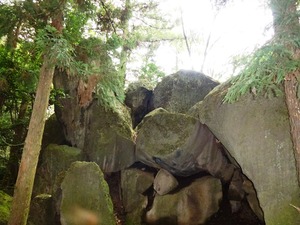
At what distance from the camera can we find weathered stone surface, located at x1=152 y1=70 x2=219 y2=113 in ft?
35.9

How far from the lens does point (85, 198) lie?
7922 millimetres

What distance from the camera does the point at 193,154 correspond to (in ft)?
30.2

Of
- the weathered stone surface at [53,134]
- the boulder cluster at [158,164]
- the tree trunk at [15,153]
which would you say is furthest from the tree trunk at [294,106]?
the tree trunk at [15,153]

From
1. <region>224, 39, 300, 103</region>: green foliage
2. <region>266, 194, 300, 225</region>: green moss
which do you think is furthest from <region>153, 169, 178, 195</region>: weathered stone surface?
<region>224, 39, 300, 103</region>: green foliage

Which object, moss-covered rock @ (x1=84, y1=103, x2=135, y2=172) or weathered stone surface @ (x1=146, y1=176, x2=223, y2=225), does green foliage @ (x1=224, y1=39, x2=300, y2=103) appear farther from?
moss-covered rock @ (x1=84, y1=103, x2=135, y2=172)

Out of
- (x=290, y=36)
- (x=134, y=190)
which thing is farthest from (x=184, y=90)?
(x=290, y=36)

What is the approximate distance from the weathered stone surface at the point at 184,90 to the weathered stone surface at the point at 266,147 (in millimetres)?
2967

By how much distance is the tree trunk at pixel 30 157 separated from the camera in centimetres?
682

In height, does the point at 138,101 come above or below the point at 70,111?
above

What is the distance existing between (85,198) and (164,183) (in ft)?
9.91

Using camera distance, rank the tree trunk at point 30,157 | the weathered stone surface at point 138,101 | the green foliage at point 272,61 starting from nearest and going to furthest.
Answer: the green foliage at point 272,61 < the tree trunk at point 30,157 < the weathered stone surface at point 138,101

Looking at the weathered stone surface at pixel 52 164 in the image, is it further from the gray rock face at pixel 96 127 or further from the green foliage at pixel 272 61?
the green foliage at pixel 272 61

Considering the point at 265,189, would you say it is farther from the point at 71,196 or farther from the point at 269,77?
the point at 71,196

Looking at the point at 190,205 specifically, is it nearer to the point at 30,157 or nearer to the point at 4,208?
the point at 30,157
